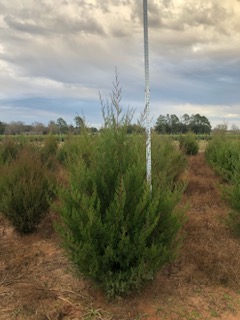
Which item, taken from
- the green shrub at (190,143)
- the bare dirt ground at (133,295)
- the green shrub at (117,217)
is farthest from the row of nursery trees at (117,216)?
the green shrub at (190,143)

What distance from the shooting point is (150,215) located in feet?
12.0

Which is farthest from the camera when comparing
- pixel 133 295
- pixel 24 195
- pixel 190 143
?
pixel 190 143

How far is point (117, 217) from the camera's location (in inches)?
141

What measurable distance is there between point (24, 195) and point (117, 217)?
10.3 feet

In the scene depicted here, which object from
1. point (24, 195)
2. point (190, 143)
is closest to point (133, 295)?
point (24, 195)

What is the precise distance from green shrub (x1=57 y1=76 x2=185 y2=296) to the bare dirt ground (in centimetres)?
26

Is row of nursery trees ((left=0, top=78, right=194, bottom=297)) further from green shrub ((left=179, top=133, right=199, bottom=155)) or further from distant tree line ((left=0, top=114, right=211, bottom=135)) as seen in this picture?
green shrub ((left=179, top=133, right=199, bottom=155))

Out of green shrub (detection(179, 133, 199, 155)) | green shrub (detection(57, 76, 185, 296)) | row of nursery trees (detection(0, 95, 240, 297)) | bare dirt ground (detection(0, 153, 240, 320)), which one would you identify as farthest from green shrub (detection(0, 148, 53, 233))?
green shrub (detection(179, 133, 199, 155))

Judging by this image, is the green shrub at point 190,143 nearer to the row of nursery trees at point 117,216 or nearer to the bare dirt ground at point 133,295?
the bare dirt ground at point 133,295

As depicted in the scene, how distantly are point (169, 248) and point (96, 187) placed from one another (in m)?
1.08

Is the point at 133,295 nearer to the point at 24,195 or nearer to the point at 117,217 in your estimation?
the point at 117,217

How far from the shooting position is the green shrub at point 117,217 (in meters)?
3.58

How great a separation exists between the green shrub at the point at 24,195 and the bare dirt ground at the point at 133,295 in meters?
0.50

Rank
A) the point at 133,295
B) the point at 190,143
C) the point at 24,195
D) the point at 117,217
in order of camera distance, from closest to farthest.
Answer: the point at 117,217 < the point at 133,295 < the point at 24,195 < the point at 190,143
